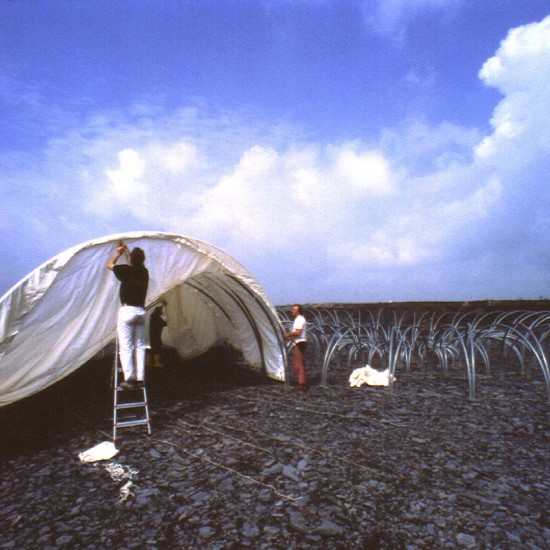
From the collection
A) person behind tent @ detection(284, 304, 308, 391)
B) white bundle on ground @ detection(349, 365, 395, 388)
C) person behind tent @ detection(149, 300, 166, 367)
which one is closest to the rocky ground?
person behind tent @ detection(284, 304, 308, 391)

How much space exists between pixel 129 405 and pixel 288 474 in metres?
2.83

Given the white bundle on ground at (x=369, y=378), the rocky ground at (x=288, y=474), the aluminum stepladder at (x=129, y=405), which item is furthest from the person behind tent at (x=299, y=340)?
the aluminum stepladder at (x=129, y=405)

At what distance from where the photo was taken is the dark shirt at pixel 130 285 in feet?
21.1

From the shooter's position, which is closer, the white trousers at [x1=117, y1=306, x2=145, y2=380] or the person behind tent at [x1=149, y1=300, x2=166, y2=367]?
the white trousers at [x1=117, y1=306, x2=145, y2=380]

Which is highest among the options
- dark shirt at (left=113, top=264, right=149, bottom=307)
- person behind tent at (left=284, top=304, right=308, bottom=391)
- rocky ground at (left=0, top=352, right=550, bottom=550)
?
dark shirt at (left=113, top=264, right=149, bottom=307)

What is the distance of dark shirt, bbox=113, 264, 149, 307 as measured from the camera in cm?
642

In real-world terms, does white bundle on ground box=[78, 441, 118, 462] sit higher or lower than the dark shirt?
lower

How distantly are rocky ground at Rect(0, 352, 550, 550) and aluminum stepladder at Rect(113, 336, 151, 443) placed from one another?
216 millimetres

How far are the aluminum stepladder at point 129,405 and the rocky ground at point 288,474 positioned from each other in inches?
8.5

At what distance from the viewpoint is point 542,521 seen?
3689mm

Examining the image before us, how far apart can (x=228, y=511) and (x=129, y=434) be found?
2891mm

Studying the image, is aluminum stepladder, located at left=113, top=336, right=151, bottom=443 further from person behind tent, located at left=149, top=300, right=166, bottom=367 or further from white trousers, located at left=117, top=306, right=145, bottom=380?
person behind tent, located at left=149, top=300, right=166, bottom=367

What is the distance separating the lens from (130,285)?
647 centimetres

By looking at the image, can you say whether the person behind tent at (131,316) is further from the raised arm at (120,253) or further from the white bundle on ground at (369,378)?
the white bundle on ground at (369,378)
